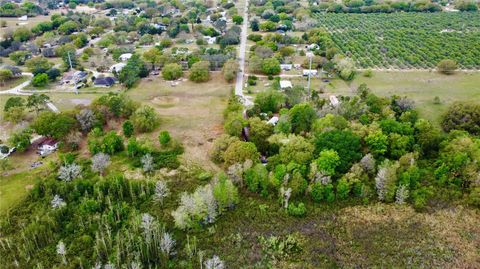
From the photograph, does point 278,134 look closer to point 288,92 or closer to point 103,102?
point 288,92

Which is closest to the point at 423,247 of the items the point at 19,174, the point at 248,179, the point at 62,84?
the point at 248,179

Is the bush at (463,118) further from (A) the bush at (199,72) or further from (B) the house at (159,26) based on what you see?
(B) the house at (159,26)

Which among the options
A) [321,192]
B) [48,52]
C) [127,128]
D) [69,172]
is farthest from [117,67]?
[321,192]

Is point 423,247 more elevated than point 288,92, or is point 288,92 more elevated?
point 288,92

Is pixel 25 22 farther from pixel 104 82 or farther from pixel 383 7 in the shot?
pixel 383 7

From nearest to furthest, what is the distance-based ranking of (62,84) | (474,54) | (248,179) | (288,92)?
(248,179)
(288,92)
(62,84)
(474,54)
